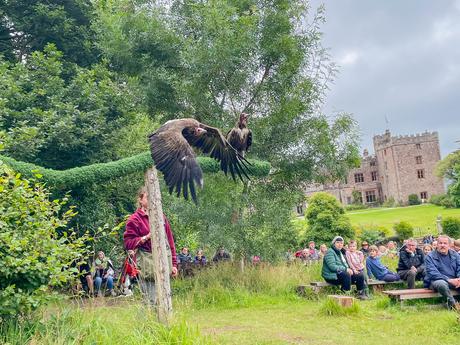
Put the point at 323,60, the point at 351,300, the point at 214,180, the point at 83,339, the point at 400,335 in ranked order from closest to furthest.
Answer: the point at 83,339
the point at 400,335
the point at 351,300
the point at 214,180
the point at 323,60

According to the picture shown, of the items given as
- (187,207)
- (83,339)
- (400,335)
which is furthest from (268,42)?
(83,339)

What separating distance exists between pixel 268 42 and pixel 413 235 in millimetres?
20732

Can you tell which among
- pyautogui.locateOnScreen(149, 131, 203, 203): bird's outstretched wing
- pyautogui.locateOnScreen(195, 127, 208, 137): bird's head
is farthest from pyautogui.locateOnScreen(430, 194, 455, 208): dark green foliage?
pyautogui.locateOnScreen(149, 131, 203, 203): bird's outstretched wing

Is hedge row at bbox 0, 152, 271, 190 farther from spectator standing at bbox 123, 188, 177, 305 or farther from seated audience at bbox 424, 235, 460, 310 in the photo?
seated audience at bbox 424, 235, 460, 310

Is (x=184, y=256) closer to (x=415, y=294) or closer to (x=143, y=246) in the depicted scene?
(x=415, y=294)

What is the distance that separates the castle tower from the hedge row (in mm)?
61998

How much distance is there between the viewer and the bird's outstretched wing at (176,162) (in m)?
5.09

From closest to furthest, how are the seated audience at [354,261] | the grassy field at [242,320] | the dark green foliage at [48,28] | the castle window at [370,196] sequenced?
the grassy field at [242,320], the seated audience at [354,261], the dark green foliage at [48,28], the castle window at [370,196]

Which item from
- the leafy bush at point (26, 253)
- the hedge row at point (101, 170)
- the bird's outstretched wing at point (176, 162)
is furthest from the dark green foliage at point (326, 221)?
the leafy bush at point (26, 253)

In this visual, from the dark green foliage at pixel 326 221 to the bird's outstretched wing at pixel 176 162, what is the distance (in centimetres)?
1854

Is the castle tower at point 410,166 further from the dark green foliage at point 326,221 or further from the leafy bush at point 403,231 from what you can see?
the dark green foliage at point 326,221

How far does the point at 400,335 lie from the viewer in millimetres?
6438

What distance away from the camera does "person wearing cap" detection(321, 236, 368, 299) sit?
9742mm

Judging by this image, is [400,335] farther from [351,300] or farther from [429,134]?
[429,134]
